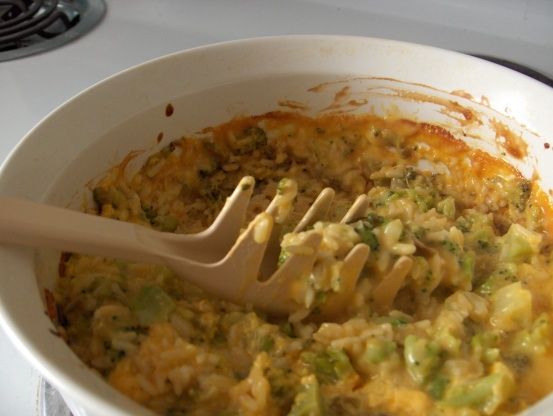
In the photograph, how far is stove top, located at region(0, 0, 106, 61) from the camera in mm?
2156

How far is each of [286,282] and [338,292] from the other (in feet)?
0.35

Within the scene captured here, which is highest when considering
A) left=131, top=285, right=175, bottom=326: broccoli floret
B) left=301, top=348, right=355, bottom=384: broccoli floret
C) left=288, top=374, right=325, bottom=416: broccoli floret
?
left=301, top=348, right=355, bottom=384: broccoli floret

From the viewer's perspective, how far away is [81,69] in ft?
6.86

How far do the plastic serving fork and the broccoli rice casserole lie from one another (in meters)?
0.03

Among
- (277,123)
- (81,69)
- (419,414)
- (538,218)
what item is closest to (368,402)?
(419,414)

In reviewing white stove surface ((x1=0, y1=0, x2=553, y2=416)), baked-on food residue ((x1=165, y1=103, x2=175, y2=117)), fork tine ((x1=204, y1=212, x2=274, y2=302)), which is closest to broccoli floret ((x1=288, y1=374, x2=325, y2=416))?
fork tine ((x1=204, y1=212, x2=274, y2=302))

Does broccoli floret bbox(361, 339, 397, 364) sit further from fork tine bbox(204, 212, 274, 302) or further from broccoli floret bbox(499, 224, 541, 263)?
broccoli floret bbox(499, 224, 541, 263)

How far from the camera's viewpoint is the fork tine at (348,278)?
119 cm

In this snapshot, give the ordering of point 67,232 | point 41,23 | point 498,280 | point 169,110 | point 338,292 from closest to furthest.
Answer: point 67,232 → point 338,292 → point 498,280 → point 169,110 → point 41,23

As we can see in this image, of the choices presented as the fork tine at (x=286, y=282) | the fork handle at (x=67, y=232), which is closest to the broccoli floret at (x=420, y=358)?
the fork tine at (x=286, y=282)

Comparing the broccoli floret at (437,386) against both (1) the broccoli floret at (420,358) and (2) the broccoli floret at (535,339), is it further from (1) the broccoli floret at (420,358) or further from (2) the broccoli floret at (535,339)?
(2) the broccoli floret at (535,339)

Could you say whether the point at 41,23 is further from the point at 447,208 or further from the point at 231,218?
the point at 447,208

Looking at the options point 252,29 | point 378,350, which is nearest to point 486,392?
point 378,350

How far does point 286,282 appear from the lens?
1213 mm
